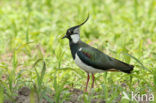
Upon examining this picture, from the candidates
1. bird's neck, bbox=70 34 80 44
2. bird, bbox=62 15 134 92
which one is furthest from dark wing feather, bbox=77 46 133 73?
bird's neck, bbox=70 34 80 44

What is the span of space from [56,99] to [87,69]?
2.04ft

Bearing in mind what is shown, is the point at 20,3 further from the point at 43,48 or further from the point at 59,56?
the point at 59,56

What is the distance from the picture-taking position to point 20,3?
936cm

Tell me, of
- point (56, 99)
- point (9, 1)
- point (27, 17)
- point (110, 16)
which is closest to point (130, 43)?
point (110, 16)

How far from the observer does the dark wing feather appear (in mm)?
4829

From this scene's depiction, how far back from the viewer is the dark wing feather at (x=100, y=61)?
483 cm

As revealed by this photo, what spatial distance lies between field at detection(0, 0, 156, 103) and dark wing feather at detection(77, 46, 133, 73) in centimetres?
26

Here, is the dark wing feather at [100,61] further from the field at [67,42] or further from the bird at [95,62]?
the field at [67,42]

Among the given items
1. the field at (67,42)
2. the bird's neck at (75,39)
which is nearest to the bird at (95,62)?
the bird's neck at (75,39)

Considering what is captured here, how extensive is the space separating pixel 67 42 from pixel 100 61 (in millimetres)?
2348

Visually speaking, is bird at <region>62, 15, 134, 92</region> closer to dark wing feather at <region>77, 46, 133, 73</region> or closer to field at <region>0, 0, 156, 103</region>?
dark wing feather at <region>77, 46, 133, 73</region>

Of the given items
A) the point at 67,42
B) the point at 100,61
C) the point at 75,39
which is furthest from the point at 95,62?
the point at 67,42

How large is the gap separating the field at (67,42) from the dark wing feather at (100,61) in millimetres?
260

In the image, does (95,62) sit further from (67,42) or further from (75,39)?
(67,42)
